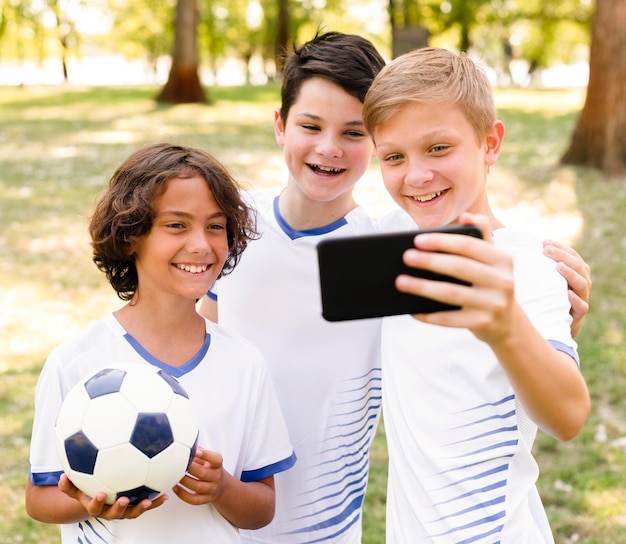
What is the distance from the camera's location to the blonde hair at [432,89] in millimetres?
2012

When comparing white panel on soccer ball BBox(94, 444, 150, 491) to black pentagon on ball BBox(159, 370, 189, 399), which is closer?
white panel on soccer ball BBox(94, 444, 150, 491)

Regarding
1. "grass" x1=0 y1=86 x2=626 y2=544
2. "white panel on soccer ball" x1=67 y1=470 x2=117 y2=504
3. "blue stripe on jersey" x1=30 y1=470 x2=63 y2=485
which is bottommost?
"grass" x1=0 y1=86 x2=626 y2=544

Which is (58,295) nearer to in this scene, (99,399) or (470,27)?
(99,399)

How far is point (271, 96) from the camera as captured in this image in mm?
22109

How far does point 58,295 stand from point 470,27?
33.0 meters

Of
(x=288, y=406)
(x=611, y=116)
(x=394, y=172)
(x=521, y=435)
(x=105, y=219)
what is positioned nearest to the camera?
(x=521, y=435)

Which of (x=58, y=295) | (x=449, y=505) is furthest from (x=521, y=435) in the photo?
(x=58, y=295)

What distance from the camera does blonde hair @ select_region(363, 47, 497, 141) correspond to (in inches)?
79.2

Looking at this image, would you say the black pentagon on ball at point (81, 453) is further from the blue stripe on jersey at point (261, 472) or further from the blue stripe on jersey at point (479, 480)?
the blue stripe on jersey at point (479, 480)

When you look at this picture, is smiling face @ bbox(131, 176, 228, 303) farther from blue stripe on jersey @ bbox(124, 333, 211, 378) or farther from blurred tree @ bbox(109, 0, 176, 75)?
blurred tree @ bbox(109, 0, 176, 75)

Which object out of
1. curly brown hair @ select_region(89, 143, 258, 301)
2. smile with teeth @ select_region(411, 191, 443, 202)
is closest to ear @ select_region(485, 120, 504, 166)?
smile with teeth @ select_region(411, 191, 443, 202)

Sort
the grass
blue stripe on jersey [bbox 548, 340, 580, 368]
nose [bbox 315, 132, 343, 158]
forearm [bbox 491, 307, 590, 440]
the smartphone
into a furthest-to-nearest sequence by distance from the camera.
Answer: the grass
nose [bbox 315, 132, 343, 158]
blue stripe on jersey [bbox 548, 340, 580, 368]
forearm [bbox 491, 307, 590, 440]
the smartphone

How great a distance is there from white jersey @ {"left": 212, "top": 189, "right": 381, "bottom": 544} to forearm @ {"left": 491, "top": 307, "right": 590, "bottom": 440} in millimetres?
1085

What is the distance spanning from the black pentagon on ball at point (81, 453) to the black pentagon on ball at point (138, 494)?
11 cm
